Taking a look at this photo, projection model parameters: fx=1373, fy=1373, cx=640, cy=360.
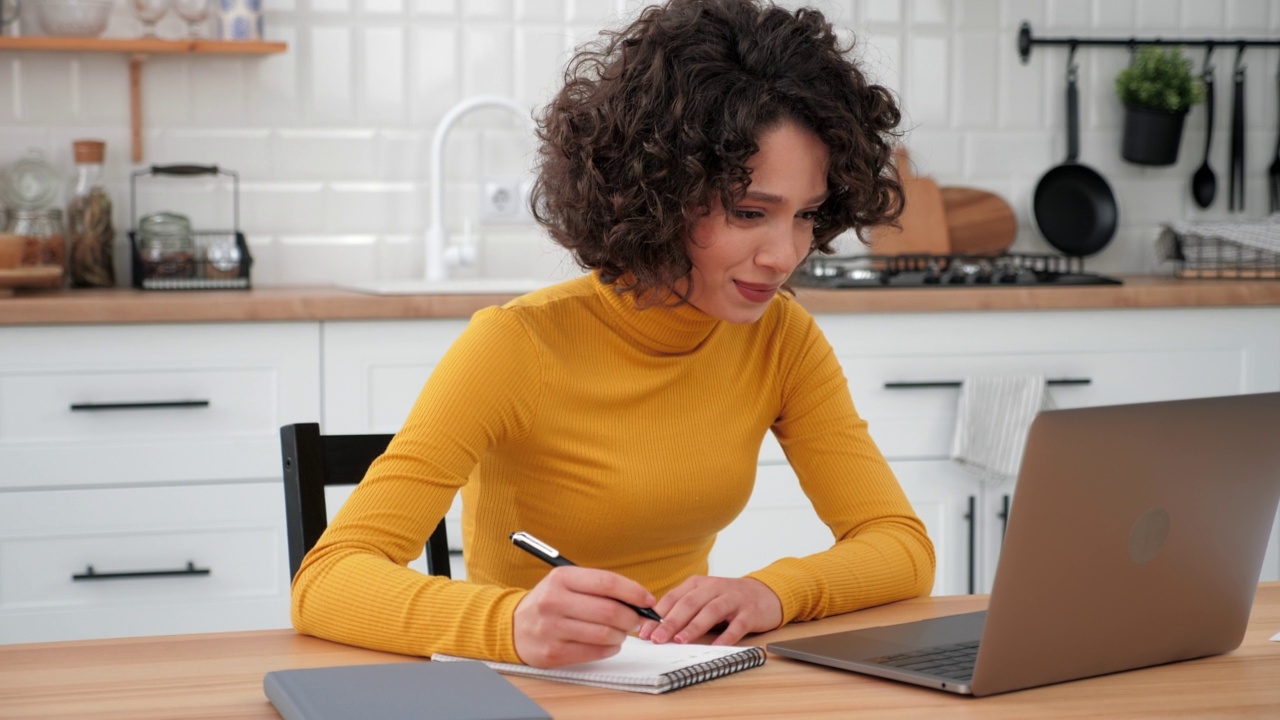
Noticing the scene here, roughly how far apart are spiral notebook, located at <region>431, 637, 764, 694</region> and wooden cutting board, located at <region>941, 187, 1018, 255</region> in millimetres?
2426

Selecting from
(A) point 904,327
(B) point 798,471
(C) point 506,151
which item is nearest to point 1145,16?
(A) point 904,327

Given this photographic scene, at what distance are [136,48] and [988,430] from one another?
1.85m

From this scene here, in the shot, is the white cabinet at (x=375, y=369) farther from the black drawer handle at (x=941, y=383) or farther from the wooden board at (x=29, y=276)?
the black drawer handle at (x=941, y=383)

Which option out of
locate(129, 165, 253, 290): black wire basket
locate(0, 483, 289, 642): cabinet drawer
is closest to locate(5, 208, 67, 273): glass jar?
locate(129, 165, 253, 290): black wire basket

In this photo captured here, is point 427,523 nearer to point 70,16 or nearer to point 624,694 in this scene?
point 624,694

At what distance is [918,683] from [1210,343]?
82.8 inches

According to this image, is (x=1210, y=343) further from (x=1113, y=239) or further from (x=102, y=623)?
(x=102, y=623)

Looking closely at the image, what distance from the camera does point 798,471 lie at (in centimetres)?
153

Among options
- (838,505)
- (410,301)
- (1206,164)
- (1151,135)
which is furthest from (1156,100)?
(838,505)

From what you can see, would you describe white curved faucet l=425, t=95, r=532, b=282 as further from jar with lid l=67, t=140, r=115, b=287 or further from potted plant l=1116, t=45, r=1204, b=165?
potted plant l=1116, t=45, r=1204, b=165

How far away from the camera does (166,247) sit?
2785mm

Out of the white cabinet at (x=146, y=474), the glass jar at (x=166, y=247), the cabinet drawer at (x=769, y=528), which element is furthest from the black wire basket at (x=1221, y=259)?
the glass jar at (x=166, y=247)

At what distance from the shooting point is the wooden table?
875 mm

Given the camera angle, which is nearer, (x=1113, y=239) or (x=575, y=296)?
(x=575, y=296)
